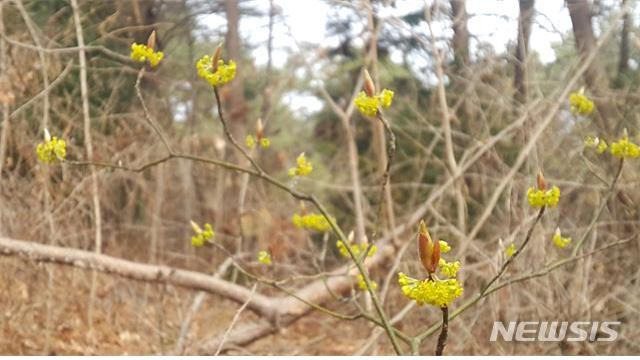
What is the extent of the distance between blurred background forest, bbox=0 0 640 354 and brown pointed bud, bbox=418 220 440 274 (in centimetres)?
171

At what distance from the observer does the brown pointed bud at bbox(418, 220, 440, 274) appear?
0.98 meters

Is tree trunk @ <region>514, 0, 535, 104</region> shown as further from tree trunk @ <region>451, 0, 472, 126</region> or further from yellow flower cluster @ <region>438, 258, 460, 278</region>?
yellow flower cluster @ <region>438, 258, 460, 278</region>

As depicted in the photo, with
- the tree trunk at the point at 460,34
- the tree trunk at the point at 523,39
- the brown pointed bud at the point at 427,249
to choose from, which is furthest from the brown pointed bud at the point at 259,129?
the tree trunk at the point at 460,34

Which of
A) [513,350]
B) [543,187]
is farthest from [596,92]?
[543,187]

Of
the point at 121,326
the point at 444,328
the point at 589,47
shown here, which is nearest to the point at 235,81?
the point at 121,326

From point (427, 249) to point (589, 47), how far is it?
9.98ft

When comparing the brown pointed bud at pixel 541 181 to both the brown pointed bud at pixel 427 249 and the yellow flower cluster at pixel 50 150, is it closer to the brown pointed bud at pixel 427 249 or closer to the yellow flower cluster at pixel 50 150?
the brown pointed bud at pixel 427 249

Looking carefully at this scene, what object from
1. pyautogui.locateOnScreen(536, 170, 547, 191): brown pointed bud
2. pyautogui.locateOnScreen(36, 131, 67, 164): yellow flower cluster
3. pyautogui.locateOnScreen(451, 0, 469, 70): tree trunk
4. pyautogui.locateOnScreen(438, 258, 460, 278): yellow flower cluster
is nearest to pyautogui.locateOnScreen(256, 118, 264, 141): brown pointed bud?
pyautogui.locateOnScreen(36, 131, 67, 164): yellow flower cluster

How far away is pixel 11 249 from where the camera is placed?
3.12 meters

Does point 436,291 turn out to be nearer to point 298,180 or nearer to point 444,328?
point 444,328

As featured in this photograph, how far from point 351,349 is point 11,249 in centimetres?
220

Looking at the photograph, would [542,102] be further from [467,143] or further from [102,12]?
[102,12]

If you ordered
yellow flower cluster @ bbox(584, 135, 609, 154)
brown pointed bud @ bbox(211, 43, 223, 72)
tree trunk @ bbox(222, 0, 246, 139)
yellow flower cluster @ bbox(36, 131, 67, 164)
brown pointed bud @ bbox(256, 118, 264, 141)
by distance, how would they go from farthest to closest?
tree trunk @ bbox(222, 0, 246, 139)
yellow flower cluster @ bbox(584, 135, 609, 154)
brown pointed bud @ bbox(256, 118, 264, 141)
yellow flower cluster @ bbox(36, 131, 67, 164)
brown pointed bud @ bbox(211, 43, 223, 72)

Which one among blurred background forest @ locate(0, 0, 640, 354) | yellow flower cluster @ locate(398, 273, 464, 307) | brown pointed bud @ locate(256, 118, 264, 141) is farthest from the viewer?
blurred background forest @ locate(0, 0, 640, 354)
